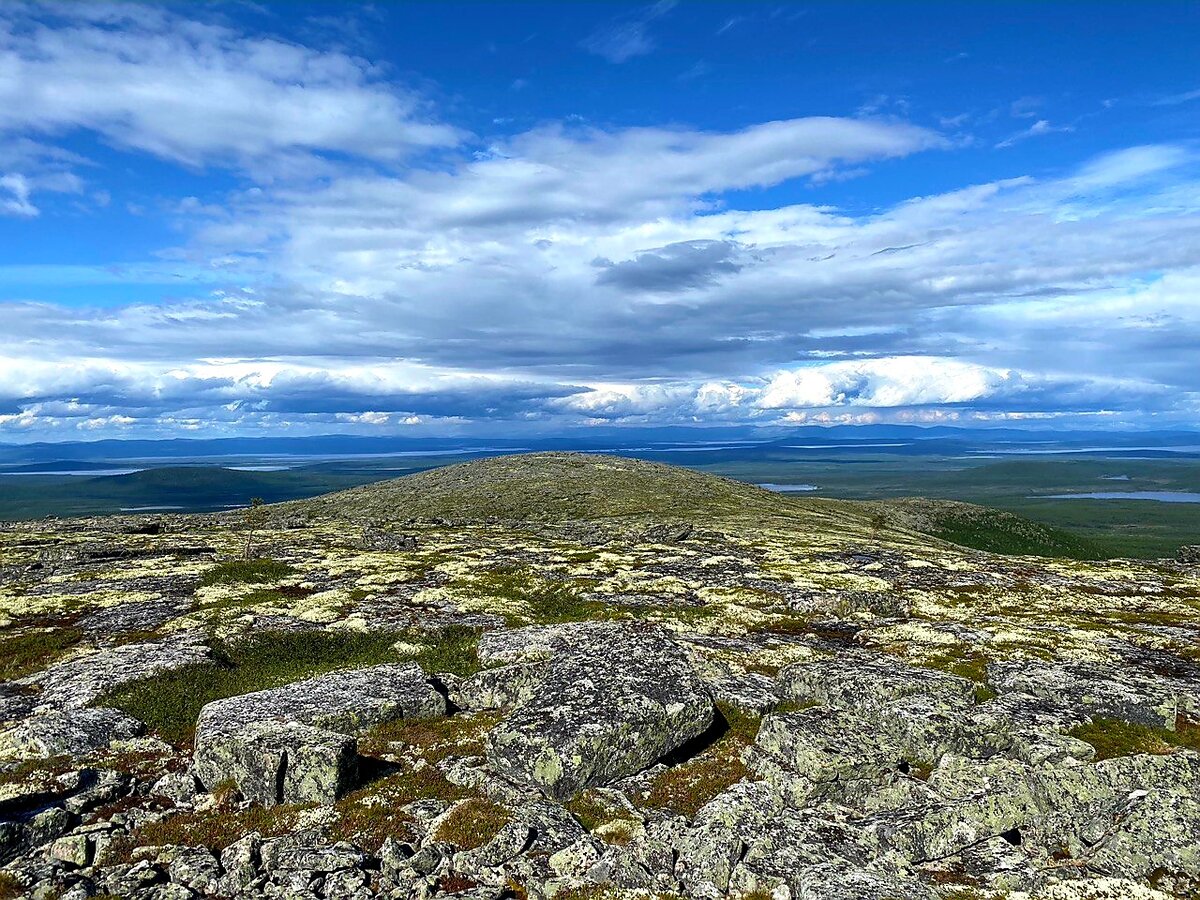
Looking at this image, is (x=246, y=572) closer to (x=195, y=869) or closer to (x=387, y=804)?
(x=387, y=804)

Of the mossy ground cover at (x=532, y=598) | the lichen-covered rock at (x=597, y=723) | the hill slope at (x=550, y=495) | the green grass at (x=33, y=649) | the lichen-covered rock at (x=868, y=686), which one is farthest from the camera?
the hill slope at (x=550, y=495)

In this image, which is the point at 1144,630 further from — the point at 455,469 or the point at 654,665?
the point at 455,469

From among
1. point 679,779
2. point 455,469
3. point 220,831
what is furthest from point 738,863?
point 455,469

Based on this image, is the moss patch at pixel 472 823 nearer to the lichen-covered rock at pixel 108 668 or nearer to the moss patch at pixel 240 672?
the moss patch at pixel 240 672

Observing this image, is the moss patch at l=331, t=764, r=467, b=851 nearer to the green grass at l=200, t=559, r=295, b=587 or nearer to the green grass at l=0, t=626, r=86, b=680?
the green grass at l=0, t=626, r=86, b=680

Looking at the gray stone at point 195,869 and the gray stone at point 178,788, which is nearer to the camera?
the gray stone at point 195,869

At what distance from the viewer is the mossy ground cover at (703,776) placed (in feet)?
66.1

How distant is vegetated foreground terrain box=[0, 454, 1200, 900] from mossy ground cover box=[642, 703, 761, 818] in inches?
3.8

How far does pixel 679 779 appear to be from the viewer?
69.9 ft

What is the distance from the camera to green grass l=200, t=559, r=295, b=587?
5500 cm

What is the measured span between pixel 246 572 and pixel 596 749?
4718cm

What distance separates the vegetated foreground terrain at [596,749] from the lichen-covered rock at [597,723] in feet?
0.33

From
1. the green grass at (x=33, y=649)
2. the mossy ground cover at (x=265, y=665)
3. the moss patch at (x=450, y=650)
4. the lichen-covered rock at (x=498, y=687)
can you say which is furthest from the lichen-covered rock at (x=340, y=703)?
the green grass at (x=33, y=649)

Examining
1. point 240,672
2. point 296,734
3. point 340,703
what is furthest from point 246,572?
point 296,734
